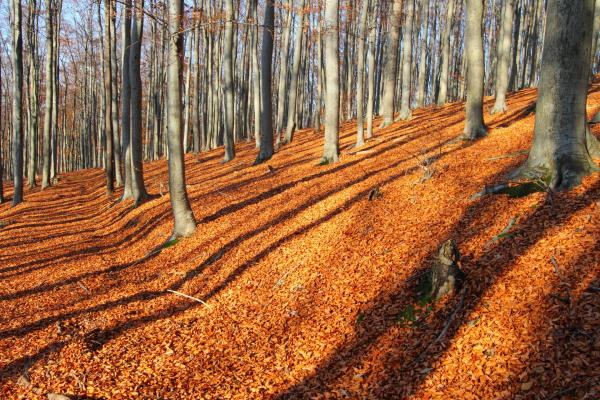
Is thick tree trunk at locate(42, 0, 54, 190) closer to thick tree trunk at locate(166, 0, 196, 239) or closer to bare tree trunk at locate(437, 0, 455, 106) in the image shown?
thick tree trunk at locate(166, 0, 196, 239)

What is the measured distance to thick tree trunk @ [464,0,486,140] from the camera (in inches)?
435

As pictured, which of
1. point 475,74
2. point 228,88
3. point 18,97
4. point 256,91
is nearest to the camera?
point 475,74

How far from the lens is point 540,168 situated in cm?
628

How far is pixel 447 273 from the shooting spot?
4.91 m

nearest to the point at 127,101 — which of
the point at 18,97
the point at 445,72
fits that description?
the point at 18,97

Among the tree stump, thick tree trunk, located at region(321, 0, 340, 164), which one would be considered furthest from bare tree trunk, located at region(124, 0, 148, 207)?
the tree stump

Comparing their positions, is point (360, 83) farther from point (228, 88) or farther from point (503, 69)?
point (228, 88)

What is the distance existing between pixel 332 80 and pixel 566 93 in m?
7.92

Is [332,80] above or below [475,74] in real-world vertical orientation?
below

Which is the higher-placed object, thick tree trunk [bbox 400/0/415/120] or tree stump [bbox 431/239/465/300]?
thick tree trunk [bbox 400/0/415/120]

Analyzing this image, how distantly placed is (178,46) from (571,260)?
26.2 feet

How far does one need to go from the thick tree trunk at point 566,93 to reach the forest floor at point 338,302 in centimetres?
41

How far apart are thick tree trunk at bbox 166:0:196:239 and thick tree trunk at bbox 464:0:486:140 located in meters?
7.21

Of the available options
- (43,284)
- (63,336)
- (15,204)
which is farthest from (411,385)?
(15,204)
